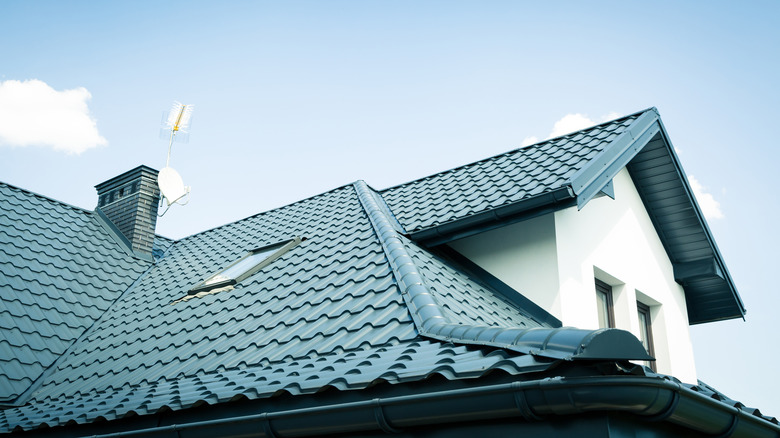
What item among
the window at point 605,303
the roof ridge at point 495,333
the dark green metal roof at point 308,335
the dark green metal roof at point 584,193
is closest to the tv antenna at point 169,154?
the dark green metal roof at point 308,335

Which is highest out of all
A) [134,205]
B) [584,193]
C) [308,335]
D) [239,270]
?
[134,205]

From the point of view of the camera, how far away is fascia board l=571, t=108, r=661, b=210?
7.20 meters

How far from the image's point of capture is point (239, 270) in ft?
29.6

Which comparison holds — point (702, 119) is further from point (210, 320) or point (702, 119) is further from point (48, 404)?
point (48, 404)

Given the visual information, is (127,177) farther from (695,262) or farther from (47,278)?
(695,262)

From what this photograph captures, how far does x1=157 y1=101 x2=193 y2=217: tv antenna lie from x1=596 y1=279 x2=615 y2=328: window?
7.86m

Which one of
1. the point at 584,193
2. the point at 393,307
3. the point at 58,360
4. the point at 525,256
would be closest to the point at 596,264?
the point at 525,256

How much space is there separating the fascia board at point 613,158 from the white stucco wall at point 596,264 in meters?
0.48

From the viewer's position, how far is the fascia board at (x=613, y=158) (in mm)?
7195

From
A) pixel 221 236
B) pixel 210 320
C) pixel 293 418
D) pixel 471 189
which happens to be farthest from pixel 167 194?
pixel 293 418

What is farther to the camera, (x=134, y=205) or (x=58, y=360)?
(x=134, y=205)

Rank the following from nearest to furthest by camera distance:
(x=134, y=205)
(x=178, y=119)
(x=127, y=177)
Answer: (x=134, y=205)
(x=127, y=177)
(x=178, y=119)

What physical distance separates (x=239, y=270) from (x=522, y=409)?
20.6 feet

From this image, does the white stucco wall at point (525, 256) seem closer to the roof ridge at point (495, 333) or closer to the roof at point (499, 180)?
the roof at point (499, 180)
